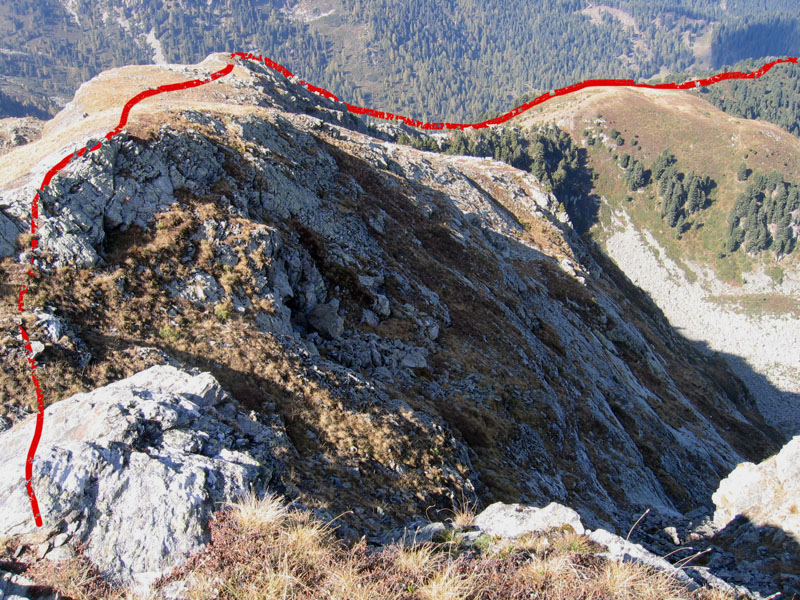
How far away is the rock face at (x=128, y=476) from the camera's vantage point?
7.09 m

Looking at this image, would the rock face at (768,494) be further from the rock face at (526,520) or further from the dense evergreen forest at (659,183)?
the dense evergreen forest at (659,183)

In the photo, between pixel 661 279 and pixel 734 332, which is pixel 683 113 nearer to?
pixel 661 279

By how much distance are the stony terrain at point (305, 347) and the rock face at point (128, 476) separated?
2.1 inches

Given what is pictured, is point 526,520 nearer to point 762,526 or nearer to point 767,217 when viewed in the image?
point 762,526

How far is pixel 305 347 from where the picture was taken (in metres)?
17.8

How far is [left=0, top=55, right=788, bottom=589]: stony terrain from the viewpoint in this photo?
11336 mm

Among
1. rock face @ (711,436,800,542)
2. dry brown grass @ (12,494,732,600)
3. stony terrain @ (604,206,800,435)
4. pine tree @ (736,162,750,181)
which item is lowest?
stony terrain @ (604,206,800,435)

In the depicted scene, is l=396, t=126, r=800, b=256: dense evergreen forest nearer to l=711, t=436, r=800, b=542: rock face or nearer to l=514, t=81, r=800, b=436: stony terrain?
l=514, t=81, r=800, b=436: stony terrain

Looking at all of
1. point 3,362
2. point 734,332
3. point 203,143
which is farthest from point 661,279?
point 3,362

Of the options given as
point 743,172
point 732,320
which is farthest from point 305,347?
point 743,172

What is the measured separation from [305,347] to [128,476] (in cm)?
994

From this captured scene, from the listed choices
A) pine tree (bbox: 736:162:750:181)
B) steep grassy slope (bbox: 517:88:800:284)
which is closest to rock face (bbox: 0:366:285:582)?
steep grassy slope (bbox: 517:88:800:284)

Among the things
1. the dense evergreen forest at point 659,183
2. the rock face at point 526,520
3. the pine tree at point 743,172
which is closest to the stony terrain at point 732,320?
the dense evergreen forest at point 659,183

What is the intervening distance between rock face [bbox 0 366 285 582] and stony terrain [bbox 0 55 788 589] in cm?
5
